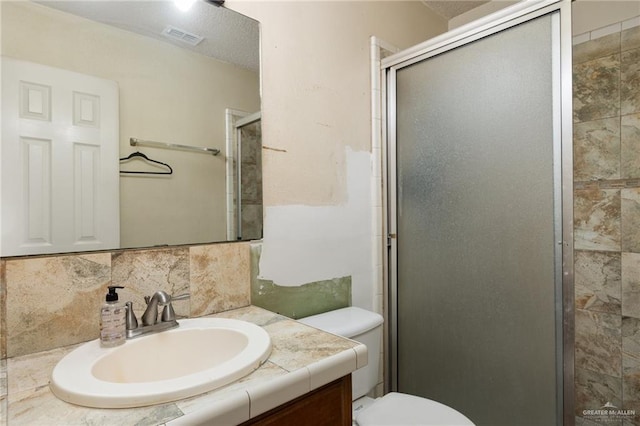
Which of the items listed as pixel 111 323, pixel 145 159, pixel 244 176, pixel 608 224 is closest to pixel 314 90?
pixel 244 176

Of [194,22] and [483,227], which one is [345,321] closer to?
[483,227]

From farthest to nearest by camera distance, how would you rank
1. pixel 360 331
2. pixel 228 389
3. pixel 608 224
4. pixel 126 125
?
1. pixel 608 224
2. pixel 360 331
3. pixel 126 125
4. pixel 228 389

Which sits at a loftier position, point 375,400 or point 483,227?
point 483,227

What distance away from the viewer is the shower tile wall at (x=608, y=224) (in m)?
1.66

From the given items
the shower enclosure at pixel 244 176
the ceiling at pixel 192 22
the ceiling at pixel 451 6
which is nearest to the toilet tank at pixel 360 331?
the shower enclosure at pixel 244 176

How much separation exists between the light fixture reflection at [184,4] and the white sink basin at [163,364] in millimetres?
975

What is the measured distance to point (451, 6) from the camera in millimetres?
2119

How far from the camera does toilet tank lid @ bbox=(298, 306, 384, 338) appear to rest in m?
1.31

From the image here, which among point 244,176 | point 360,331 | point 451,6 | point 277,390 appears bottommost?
point 360,331

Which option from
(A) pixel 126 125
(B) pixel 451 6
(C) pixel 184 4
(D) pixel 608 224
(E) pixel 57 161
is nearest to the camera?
(E) pixel 57 161

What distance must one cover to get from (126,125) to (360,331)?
1.07 m

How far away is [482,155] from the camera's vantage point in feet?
4.51

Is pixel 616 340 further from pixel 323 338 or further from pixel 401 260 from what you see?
pixel 323 338

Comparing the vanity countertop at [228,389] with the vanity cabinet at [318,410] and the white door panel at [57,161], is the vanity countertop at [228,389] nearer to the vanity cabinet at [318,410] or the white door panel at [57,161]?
the vanity cabinet at [318,410]
